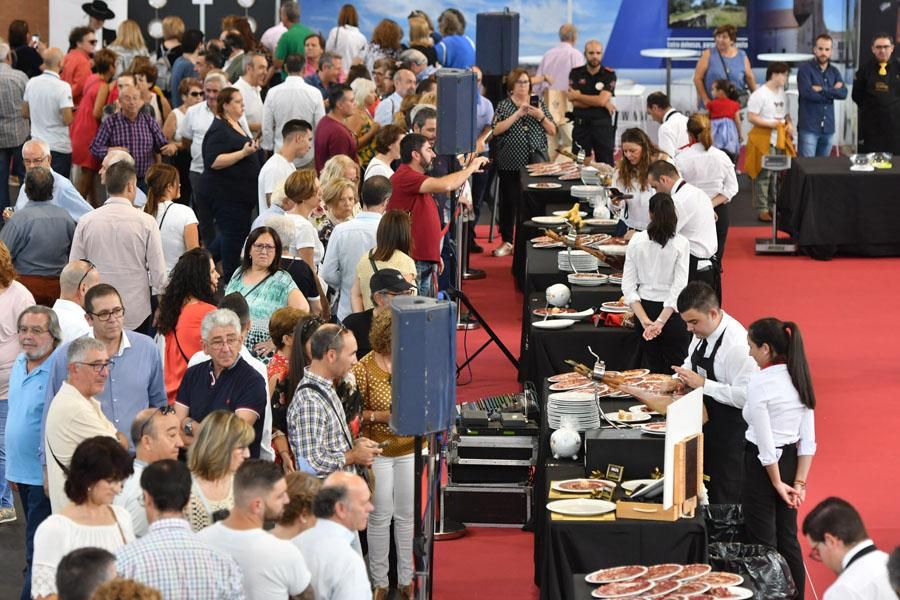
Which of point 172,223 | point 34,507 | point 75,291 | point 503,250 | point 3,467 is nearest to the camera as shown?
point 34,507

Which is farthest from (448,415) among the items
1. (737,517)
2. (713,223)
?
(713,223)

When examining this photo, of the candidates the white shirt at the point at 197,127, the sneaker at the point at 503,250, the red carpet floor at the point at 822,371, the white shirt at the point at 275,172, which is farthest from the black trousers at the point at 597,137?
the white shirt at the point at 275,172

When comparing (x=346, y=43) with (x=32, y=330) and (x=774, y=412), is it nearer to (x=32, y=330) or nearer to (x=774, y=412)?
(x=32, y=330)

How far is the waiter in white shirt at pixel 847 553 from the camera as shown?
4.11m

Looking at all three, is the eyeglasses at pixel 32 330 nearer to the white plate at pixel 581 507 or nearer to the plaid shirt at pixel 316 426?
the plaid shirt at pixel 316 426

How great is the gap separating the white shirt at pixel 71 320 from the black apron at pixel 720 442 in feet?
8.08

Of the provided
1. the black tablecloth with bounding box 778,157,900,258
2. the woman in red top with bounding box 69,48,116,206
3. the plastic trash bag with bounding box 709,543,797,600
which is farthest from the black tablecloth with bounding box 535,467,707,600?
the black tablecloth with bounding box 778,157,900,258

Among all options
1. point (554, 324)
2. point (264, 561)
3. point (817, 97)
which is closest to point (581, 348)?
point (554, 324)

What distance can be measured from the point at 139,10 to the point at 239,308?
38.7 ft

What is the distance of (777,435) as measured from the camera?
5.37 meters

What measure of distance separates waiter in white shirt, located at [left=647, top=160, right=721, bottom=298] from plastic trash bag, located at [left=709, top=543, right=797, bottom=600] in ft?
9.83

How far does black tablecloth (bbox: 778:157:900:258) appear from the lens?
11969mm

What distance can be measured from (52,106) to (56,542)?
23.9 feet

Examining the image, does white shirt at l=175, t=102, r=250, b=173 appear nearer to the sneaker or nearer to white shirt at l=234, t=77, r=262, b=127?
white shirt at l=234, t=77, r=262, b=127
